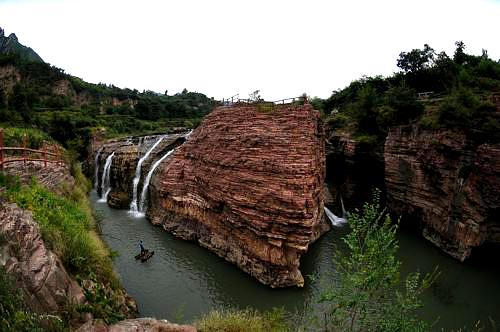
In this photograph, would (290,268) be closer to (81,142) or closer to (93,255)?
(93,255)

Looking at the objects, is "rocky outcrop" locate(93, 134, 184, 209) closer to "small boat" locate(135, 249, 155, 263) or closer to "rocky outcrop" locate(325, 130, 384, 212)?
"small boat" locate(135, 249, 155, 263)

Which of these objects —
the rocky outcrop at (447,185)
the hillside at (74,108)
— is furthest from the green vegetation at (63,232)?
the hillside at (74,108)

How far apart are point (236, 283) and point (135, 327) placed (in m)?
8.80

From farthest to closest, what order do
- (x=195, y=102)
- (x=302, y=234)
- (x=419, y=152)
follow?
(x=195, y=102), (x=419, y=152), (x=302, y=234)

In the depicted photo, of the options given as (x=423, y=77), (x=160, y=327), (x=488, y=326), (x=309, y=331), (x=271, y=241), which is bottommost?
(x=488, y=326)

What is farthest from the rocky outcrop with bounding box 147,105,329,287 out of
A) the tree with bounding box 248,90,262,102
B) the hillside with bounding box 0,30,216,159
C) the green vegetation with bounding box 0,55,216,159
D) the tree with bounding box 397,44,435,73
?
the green vegetation with bounding box 0,55,216,159

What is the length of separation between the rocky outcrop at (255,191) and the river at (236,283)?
775mm

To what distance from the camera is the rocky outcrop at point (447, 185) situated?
52.9ft

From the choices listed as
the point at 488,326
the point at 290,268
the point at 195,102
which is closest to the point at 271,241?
the point at 290,268

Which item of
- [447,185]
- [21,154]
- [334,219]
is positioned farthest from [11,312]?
[334,219]

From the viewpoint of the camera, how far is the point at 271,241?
13.9m

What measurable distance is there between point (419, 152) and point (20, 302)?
20.5 m

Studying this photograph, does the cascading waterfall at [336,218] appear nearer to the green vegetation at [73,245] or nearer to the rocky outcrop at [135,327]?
the green vegetation at [73,245]

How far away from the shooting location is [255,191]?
14766 mm
